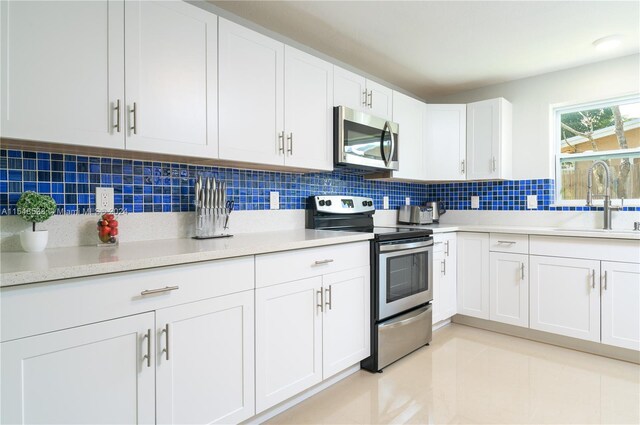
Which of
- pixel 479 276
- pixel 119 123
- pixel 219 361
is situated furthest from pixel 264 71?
pixel 479 276

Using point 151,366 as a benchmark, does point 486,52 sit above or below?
above

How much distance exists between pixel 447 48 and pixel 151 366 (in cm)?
289

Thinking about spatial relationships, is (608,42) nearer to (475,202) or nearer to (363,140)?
(475,202)

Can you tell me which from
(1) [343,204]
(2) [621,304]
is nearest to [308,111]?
(1) [343,204]

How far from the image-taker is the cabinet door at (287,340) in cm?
170

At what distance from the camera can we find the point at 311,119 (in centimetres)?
237

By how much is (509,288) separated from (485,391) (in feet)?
3.78

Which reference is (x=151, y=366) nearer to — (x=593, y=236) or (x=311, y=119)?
(x=311, y=119)

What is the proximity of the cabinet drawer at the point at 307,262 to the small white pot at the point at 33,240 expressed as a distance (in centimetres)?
89

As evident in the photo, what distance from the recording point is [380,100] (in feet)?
9.61

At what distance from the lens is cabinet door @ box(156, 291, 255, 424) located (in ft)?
4.46

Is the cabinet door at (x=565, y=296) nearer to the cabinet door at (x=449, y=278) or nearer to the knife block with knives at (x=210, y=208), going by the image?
the cabinet door at (x=449, y=278)

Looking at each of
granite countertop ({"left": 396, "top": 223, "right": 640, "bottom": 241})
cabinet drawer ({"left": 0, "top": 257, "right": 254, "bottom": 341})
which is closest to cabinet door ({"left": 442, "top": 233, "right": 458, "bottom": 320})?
granite countertop ({"left": 396, "top": 223, "right": 640, "bottom": 241})

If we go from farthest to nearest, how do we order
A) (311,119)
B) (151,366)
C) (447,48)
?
(447,48) < (311,119) < (151,366)
